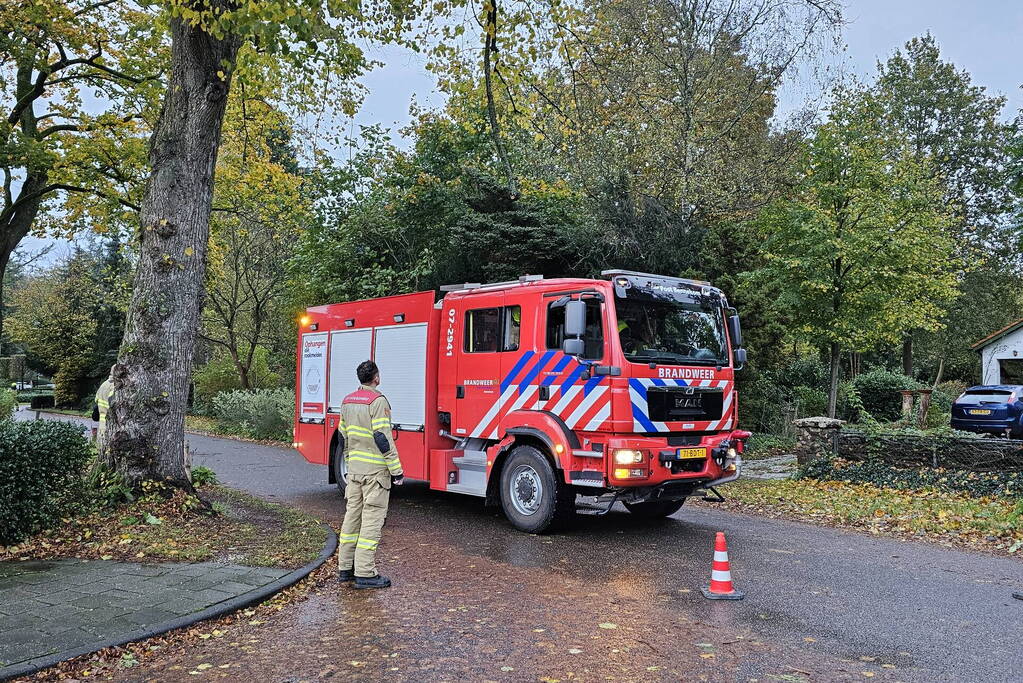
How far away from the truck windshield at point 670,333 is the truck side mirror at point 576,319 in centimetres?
53

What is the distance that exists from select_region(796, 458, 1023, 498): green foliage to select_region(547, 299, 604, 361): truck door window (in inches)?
245

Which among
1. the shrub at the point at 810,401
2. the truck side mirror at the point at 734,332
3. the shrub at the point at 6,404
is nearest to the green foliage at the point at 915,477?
the truck side mirror at the point at 734,332

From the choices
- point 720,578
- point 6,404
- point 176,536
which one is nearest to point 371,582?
point 176,536

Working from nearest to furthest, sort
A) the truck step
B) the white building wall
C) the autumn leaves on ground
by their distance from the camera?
the autumn leaves on ground → the truck step → the white building wall

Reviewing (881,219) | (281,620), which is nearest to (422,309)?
(281,620)

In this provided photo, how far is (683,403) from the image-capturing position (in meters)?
8.68

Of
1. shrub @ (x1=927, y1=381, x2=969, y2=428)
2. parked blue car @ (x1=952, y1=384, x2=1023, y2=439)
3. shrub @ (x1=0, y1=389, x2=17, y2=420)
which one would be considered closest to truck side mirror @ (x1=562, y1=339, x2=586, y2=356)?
parked blue car @ (x1=952, y1=384, x2=1023, y2=439)

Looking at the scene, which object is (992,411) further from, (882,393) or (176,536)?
(176,536)

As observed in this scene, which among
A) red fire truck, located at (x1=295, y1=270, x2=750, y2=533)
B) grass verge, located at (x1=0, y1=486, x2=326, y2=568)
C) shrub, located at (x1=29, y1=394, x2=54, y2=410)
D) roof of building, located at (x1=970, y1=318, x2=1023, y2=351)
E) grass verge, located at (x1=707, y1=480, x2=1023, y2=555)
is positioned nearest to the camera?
grass verge, located at (x1=0, y1=486, x2=326, y2=568)

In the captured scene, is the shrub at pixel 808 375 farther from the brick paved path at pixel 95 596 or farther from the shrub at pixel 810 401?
the brick paved path at pixel 95 596

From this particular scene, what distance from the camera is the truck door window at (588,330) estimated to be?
27.3 feet

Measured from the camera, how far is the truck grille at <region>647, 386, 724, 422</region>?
8.43 m

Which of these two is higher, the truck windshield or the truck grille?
the truck windshield

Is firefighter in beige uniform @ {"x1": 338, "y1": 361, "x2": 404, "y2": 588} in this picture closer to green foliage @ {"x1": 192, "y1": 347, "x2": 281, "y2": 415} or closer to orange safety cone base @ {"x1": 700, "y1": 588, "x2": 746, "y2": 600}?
orange safety cone base @ {"x1": 700, "y1": 588, "x2": 746, "y2": 600}
